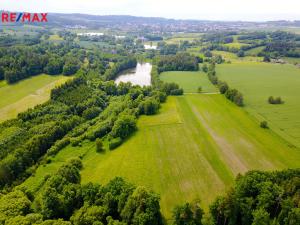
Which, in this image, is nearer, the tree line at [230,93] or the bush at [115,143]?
the bush at [115,143]

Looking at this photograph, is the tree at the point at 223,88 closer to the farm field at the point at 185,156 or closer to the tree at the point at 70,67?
the farm field at the point at 185,156

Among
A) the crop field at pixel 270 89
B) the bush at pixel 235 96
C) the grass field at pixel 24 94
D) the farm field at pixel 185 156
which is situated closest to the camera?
the farm field at pixel 185 156

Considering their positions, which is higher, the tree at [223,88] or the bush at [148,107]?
the tree at [223,88]

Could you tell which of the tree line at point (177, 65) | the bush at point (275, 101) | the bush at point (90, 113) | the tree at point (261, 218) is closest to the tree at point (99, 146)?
→ the bush at point (90, 113)

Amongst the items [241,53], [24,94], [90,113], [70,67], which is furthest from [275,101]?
[241,53]

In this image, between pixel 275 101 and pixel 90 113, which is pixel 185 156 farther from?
pixel 275 101

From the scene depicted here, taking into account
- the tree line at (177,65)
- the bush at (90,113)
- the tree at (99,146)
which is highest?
the tree line at (177,65)
